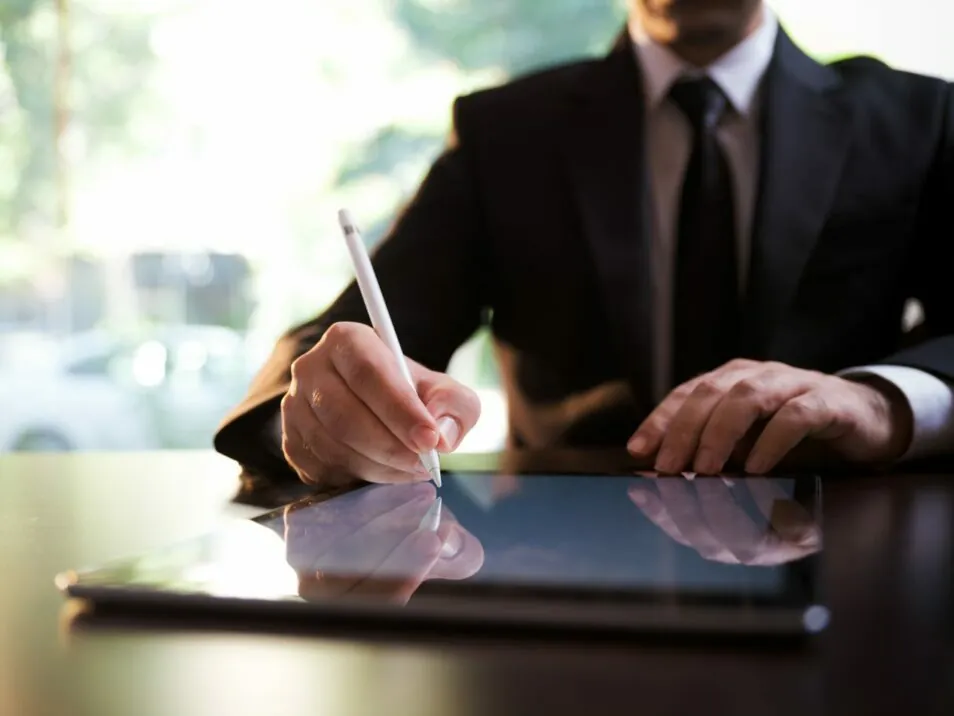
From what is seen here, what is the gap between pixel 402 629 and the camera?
1.14 feet

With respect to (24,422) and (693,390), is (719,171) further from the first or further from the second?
(24,422)

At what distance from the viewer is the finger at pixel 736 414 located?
2.31 feet

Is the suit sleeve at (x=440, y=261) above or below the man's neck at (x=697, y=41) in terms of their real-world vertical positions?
below

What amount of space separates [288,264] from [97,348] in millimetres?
581

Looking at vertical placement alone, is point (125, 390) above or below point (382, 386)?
below

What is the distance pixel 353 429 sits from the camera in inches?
25.3

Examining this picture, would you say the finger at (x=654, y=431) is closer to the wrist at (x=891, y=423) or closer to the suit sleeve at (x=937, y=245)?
the wrist at (x=891, y=423)

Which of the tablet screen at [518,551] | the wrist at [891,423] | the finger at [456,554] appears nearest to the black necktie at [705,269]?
the wrist at [891,423]

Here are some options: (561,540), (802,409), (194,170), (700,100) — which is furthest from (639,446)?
(194,170)

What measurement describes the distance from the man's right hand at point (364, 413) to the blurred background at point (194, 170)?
5.92ft

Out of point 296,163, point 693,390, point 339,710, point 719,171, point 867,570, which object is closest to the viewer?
point 339,710

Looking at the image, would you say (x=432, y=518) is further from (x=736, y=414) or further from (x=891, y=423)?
(x=891, y=423)

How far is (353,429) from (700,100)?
2.40 ft

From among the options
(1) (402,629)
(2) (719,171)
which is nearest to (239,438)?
(1) (402,629)
